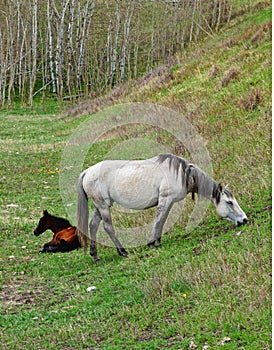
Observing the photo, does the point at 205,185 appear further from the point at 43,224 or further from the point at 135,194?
the point at 43,224

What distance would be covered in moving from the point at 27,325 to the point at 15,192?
896 centimetres

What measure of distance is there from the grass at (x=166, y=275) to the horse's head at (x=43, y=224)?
286 mm

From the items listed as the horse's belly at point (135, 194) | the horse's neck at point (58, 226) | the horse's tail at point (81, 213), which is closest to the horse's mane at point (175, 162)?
the horse's belly at point (135, 194)

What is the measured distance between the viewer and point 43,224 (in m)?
11.3

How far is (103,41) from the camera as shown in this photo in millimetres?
49344

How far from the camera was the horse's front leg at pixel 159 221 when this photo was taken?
9.44 m

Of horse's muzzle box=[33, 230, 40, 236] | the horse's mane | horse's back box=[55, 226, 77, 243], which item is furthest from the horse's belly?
horse's muzzle box=[33, 230, 40, 236]

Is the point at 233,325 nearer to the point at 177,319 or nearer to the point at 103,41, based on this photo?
the point at 177,319

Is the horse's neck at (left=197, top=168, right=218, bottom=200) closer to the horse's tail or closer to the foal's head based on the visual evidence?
the horse's tail

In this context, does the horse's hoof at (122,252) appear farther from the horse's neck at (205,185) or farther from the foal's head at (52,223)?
the foal's head at (52,223)

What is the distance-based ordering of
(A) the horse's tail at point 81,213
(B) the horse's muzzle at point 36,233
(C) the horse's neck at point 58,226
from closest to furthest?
(A) the horse's tail at point 81,213 < (C) the horse's neck at point 58,226 < (B) the horse's muzzle at point 36,233

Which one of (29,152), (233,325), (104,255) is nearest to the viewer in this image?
(233,325)

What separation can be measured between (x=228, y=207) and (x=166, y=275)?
2.34 metres

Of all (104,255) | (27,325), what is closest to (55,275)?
(104,255)
